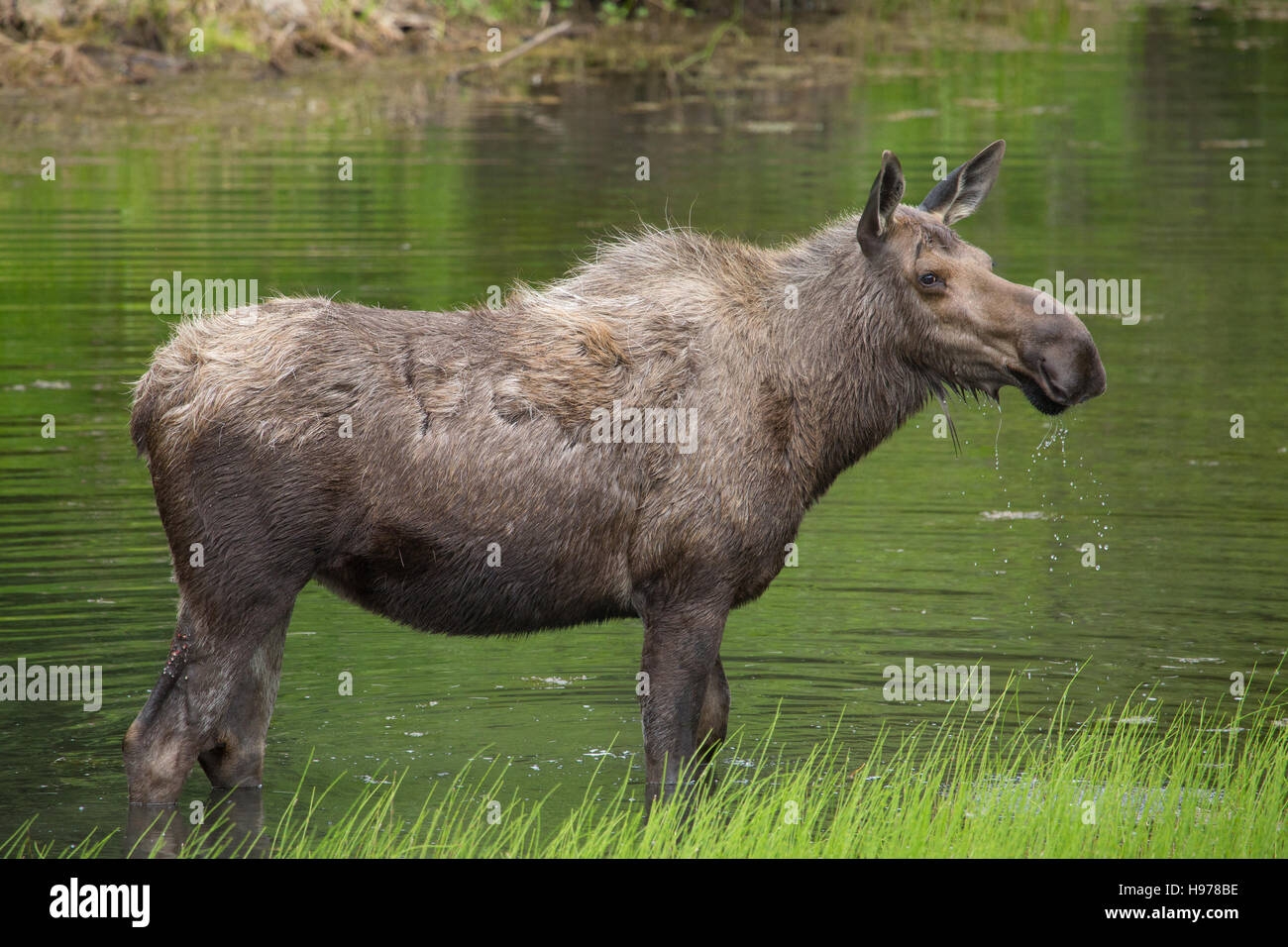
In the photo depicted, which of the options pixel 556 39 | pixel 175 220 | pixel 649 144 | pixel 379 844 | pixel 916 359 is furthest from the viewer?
pixel 556 39

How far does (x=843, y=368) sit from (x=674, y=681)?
1388 millimetres

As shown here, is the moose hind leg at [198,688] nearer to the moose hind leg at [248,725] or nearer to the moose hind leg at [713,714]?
the moose hind leg at [248,725]

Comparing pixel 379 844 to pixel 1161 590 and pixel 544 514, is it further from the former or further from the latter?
pixel 1161 590

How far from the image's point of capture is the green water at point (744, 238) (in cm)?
874

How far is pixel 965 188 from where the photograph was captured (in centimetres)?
759

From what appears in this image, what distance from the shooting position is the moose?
688 cm

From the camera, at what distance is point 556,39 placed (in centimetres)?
3225

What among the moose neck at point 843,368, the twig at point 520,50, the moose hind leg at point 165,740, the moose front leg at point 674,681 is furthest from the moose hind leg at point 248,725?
the twig at point 520,50

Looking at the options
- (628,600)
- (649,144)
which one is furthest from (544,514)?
(649,144)

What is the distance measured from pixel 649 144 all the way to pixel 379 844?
61.2 feet

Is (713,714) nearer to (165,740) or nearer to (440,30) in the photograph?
(165,740)

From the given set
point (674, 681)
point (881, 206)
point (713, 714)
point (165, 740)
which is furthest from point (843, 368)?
point (165, 740)

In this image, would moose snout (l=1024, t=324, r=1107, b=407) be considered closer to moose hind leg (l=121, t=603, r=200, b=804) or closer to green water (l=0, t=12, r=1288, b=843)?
green water (l=0, t=12, r=1288, b=843)

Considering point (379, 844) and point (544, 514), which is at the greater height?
point (544, 514)
